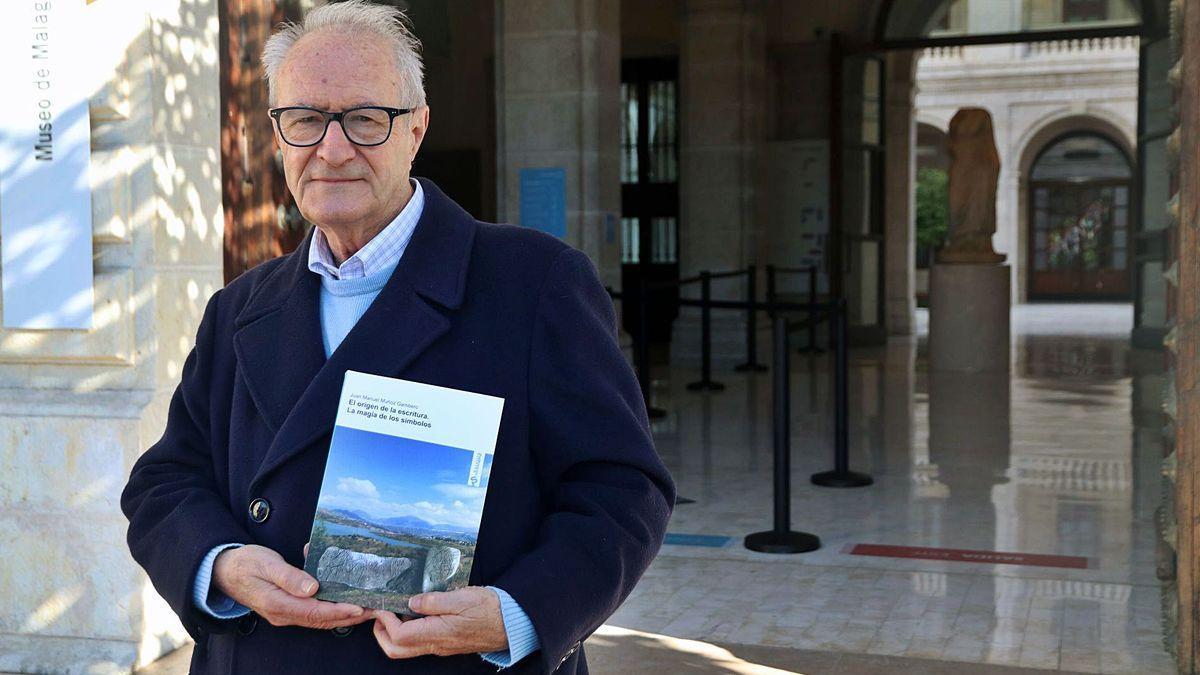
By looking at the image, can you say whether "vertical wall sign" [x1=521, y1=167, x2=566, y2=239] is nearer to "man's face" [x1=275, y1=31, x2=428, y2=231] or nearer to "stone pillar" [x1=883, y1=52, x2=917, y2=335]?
"man's face" [x1=275, y1=31, x2=428, y2=231]

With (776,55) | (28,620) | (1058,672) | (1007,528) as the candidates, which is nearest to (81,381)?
(28,620)

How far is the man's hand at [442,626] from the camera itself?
6.05 feet

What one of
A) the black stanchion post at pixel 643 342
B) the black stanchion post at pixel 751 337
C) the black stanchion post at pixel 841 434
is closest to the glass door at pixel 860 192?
the black stanchion post at pixel 751 337

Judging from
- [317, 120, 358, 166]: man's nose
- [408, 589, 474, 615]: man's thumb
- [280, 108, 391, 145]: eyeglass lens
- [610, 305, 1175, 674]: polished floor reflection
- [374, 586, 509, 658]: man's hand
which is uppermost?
[280, 108, 391, 145]: eyeglass lens

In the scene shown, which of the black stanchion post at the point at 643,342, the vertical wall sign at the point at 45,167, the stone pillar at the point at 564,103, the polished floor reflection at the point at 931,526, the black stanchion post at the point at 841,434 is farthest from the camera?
the stone pillar at the point at 564,103

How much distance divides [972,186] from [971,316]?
148cm

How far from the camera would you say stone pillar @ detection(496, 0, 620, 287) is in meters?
10.5

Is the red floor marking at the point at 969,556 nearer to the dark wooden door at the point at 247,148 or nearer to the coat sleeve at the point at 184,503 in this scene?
the dark wooden door at the point at 247,148

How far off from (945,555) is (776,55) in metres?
12.0

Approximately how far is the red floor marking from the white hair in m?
4.82

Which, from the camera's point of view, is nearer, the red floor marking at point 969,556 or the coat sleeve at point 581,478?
the coat sleeve at point 581,478

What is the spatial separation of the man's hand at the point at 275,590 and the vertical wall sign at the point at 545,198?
8712 millimetres

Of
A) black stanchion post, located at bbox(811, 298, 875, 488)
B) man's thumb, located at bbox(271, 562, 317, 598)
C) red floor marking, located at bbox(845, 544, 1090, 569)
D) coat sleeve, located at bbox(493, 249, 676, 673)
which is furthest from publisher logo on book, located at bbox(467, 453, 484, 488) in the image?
black stanchion post, located at bbox(811, 298, 875, 488)

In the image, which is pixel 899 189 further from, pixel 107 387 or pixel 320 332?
pixel 320 332
